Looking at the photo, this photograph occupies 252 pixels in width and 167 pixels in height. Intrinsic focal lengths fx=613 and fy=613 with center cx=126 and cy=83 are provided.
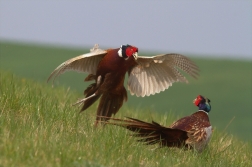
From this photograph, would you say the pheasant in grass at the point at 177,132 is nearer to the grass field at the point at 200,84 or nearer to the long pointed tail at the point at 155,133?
the long pointed tail at the point at 155,133

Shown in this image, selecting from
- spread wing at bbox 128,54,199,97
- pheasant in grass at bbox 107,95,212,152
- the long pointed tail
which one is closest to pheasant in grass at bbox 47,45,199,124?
spread wing at bbox 128,54,199,97

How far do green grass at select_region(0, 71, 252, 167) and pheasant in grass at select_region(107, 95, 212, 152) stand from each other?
0.28 feet

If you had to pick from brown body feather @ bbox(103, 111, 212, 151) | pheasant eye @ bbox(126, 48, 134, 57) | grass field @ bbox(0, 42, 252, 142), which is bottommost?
grass field @ bbox(0, 42, 252, 142)

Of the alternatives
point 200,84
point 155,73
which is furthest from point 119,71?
point 200,84

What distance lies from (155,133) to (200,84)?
17.8 m

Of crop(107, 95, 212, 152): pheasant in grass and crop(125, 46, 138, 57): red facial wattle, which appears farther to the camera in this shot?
crop(125, 46, 138, 57): red facial wattle

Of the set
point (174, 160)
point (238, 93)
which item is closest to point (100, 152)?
point (174, 160)

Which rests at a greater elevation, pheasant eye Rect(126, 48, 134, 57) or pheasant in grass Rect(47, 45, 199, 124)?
pheasant eye Rect(126, 48, 134, 57)

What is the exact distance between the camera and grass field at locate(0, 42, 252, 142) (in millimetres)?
18016

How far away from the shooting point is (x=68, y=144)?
487 centimetres

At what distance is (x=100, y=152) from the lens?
4875 millimetres

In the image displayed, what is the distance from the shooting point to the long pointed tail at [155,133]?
5561 millimetres

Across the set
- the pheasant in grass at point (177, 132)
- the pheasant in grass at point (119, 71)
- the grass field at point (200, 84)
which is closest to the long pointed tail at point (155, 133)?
the pheasant in grass at point (177, 132)

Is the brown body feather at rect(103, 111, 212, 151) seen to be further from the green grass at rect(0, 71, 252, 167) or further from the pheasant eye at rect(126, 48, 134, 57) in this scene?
the pheasant eye at rect(126, 48, 134, 57)
